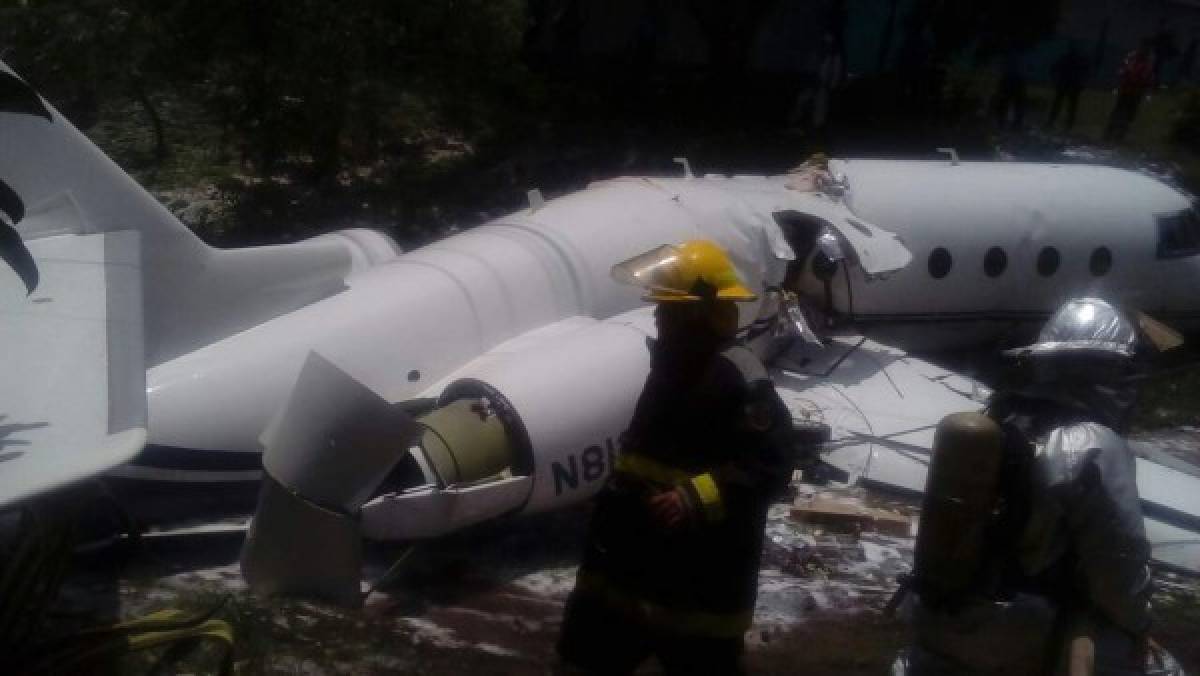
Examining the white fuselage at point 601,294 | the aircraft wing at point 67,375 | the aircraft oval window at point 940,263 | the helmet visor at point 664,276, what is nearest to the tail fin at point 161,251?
the white fuselage at point 601,294

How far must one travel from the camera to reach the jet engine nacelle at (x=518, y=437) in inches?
291

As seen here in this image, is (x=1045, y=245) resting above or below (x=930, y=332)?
above

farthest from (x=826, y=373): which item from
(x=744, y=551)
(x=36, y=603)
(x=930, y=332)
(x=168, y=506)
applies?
(x=36, y=603)

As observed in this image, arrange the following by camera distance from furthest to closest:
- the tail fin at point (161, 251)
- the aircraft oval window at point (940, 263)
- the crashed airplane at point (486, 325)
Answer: the aircraft oval window at point (940, 263) < the tail fin at point (161, 251) < the crashed airplane at point (486, 325)

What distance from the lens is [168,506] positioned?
297 inches

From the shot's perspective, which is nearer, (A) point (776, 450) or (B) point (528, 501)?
(A) point (776, 450)

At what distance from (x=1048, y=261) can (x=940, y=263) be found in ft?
4.03

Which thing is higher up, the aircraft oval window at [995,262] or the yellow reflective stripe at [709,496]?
the yellow reflective stripe at [709,496]

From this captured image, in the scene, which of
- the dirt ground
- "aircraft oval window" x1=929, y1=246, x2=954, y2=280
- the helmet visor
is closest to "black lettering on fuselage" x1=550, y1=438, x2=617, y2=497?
the dirt ground

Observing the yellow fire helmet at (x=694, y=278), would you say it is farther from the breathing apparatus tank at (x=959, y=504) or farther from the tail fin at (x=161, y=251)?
the tail fin at (x=161, y=251)

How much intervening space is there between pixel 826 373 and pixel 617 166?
8917 millimetres

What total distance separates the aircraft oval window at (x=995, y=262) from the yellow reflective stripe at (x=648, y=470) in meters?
8.59

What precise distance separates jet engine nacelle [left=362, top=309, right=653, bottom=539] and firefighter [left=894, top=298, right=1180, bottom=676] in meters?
3.55

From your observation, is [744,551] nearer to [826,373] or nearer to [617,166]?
[826,373]
